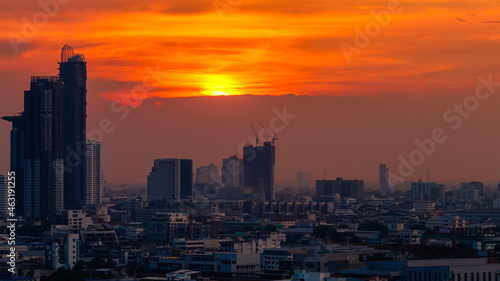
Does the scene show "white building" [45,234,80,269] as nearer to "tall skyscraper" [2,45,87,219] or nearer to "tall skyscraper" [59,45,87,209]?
"tall skyscraper" [2,45,87,219]

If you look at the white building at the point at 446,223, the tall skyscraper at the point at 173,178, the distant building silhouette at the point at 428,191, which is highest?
the tall skyscraper at the point at 173,178

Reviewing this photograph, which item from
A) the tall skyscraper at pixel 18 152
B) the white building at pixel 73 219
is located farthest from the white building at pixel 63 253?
the tall skyscraper at pixel 18 152

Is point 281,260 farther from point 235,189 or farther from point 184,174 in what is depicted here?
point 235,189

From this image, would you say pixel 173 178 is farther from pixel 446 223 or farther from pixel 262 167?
pixel 446 223

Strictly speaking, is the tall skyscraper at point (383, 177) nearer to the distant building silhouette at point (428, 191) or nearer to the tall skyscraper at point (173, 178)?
the distant building silhouette at point (428, 191)

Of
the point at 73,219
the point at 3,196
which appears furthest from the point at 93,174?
the point at 73,219

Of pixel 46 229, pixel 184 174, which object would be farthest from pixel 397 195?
pixel 46 229
